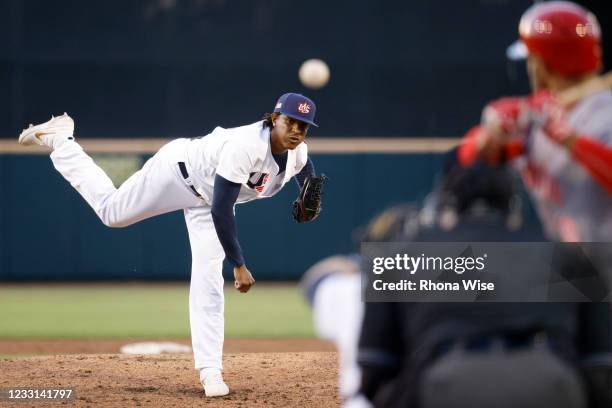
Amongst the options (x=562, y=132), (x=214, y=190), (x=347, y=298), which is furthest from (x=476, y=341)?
(x=214, y=190)

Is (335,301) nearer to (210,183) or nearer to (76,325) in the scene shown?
(210,183)

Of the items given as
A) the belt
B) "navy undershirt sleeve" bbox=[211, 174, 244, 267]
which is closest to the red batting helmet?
"navy undershirt sleeve" bbox=[211, 174, 244, 267]

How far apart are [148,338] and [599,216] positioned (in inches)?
225

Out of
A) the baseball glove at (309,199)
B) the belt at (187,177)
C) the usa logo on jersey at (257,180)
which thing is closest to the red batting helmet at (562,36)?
the usa logo on jersey at (257,180)

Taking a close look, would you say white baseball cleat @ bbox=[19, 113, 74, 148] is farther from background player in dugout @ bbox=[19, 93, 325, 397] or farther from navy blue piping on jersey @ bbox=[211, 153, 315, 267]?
navy blue piping on jersey @ bbox=[211, 153, 315, 267]

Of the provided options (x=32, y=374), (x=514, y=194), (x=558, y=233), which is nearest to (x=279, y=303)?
(x=32, y=374)

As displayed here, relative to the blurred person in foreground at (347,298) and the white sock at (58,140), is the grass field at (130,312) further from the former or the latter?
the blurred person in foreground at (347,298)

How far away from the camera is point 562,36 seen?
2529 mm

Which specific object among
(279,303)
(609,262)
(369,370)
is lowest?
(279,303)

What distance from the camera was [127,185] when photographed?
5527mm

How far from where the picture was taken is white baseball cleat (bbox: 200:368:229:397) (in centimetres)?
503

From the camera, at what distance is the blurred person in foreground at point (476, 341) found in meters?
1.84

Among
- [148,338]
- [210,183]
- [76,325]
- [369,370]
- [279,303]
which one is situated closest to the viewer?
[369,370]

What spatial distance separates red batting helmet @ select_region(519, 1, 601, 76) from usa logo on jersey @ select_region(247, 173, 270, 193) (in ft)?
8.66
